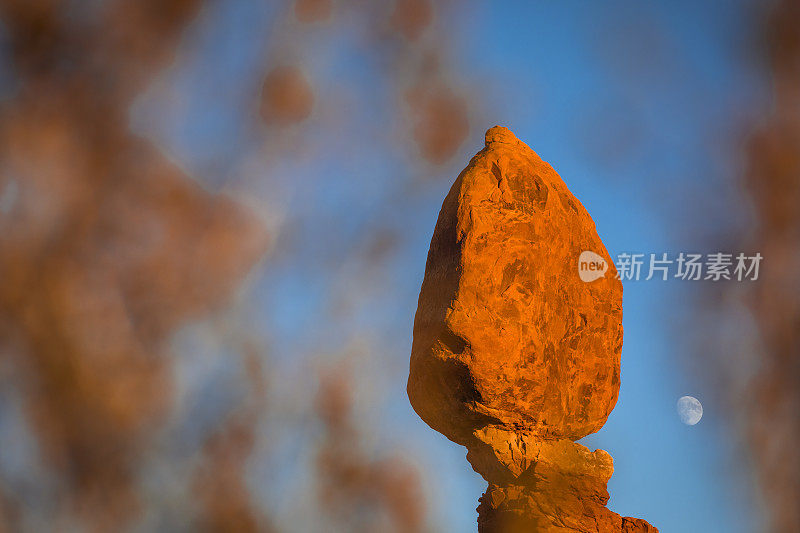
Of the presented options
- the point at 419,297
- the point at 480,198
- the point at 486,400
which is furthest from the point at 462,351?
the point at 480,198

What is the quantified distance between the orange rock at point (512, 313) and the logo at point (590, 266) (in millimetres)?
126

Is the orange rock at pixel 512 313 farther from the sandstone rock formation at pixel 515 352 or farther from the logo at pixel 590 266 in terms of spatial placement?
the logo at pixel 590 266

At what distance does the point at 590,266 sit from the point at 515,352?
2.63 metres

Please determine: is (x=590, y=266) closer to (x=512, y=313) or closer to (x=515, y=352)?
(x=512, y=313)

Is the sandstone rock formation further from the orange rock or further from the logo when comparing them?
the logo

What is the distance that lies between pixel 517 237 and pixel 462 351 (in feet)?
7.02

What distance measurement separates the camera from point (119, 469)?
1501 centimetres

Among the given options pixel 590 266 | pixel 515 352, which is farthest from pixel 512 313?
pixel 590 266

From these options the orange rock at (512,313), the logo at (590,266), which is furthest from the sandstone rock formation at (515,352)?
the logo at (590,266)

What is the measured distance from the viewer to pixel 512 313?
1128 centimetres

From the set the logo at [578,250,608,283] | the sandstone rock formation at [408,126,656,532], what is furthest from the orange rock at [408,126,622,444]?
the logo at [578,250,608,283]

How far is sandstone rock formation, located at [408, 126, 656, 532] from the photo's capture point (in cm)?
1098

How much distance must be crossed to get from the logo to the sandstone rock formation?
157 millimetres

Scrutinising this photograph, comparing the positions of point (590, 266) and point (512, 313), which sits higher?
point (590, 266)
